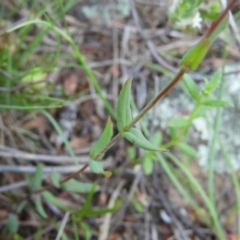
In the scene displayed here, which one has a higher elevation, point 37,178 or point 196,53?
point 196,53

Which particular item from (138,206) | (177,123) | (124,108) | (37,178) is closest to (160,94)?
(124,108)

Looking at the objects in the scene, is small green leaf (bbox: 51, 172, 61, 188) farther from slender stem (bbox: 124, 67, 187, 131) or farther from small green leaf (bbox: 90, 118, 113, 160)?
slender stem (bbox: 124, 67, 187, 131)

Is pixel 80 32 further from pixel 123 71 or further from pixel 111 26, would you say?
pixel 123 71

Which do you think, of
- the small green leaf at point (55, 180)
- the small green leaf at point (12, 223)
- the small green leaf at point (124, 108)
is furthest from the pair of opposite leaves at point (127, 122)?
the small green leaf at point (12, 223)

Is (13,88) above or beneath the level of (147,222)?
above

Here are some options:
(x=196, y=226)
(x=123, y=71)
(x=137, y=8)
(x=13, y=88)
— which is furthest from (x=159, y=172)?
(x=137, y=8)

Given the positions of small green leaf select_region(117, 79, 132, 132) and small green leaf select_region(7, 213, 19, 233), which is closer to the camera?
small green leaf select_region(117, 79, 132, 132)

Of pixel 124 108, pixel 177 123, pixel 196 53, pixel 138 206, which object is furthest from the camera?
pixel 138 206

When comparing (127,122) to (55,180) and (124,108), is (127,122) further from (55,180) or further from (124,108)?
(55,180)

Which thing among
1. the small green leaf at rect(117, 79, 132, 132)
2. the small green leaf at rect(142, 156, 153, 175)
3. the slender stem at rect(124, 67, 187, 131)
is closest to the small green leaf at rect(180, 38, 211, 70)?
the slender stem at rect(124, 67, 187, 131)
